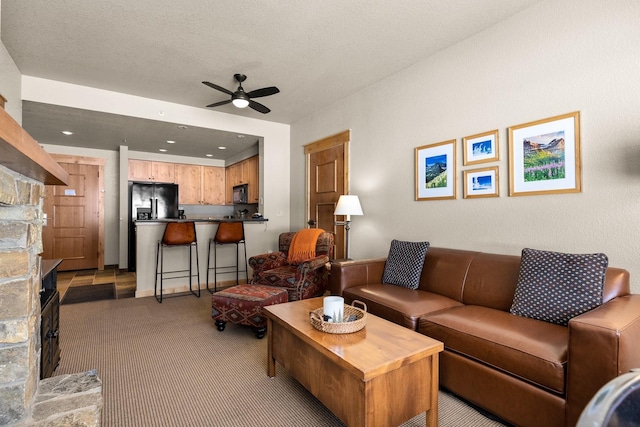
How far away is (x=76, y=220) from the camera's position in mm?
6191

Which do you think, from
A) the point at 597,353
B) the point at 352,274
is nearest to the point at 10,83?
the point at 352,274

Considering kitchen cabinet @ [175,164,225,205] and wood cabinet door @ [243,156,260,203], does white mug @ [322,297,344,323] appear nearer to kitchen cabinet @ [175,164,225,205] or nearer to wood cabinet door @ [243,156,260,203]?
wood cabinet door @ [243,156,260,203]

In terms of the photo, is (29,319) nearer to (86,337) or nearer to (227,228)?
(86,337)

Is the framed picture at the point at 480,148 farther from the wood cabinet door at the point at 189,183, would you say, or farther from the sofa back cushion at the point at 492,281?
the wood cabinet door at the point at 189,183

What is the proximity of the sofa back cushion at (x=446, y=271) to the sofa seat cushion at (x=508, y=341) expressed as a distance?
0.41 metres

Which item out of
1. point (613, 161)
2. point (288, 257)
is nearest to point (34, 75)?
point (288, 257)

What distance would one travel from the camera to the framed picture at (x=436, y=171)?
3010 millimetres

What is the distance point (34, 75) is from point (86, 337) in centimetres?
289

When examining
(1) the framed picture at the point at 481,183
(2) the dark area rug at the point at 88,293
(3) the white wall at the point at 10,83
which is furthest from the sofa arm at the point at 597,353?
(2) the dark area rug at the point at 88,293

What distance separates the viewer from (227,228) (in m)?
4.46

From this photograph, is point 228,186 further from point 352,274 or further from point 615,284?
point 615,284

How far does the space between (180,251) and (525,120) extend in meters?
4.32

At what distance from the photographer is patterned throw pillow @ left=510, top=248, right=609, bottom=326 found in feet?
5.95

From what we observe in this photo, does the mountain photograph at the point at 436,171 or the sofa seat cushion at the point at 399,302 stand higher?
the mountain photograph at the point at 436,171
